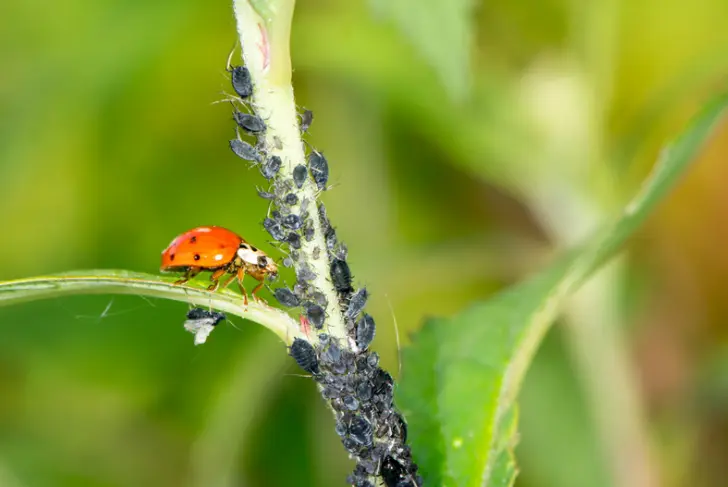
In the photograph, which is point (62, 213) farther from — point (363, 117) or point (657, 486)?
point (657, 486)

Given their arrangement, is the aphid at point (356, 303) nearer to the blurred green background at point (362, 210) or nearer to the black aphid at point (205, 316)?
the black aphid at point (205, 316)

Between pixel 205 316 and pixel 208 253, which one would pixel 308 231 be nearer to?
pixel 205 316

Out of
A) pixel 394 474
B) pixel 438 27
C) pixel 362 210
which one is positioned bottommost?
A: pixel 394 474

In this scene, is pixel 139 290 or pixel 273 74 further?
pixel 139 290

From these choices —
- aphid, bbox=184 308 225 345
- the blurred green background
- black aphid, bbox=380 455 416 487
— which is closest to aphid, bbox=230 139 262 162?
aphid, bbox=184 308 225 345

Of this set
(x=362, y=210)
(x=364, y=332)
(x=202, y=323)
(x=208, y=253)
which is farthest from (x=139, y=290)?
(x=362, y=210)

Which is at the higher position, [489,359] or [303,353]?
[489,359]

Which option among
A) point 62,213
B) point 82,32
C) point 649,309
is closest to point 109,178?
point 62,213
